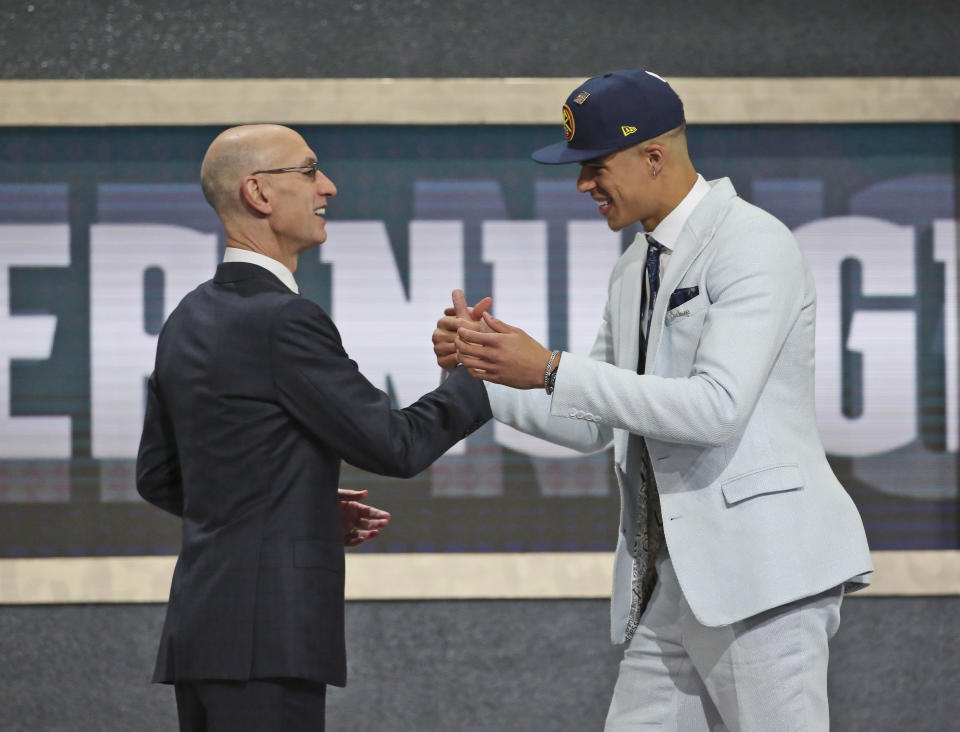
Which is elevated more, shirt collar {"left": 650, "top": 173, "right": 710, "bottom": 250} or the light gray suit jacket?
shirt collar {"left": 650, "top": 173, "right": 710, "bottom": 250}

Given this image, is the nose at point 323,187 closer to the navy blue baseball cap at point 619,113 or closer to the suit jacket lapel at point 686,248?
the navy blue baseball cap at point 619,113

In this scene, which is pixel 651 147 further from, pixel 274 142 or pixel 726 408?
pixel 274 142

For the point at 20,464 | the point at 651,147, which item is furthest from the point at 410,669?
the point at 651,147

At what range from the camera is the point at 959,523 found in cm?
389

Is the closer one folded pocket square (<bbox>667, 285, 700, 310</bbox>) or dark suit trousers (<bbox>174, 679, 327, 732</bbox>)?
dark suit trousers (<bbox>174, 679, 327, 732</bbox>)

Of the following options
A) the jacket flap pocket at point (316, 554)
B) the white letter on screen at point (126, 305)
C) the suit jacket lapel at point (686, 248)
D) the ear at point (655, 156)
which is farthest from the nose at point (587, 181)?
the white letter on screen at point (126, 305)

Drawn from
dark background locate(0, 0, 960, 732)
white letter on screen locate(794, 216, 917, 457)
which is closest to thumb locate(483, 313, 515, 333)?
dark background locate(0, 0, 960, 732)

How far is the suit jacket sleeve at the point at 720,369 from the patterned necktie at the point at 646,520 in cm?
21

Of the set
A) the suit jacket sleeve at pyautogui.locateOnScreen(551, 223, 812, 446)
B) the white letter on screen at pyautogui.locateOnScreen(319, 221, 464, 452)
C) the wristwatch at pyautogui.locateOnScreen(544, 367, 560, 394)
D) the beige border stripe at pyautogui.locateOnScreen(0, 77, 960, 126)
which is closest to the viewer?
the suit jacket sleeve at pyautogui.locateOnScreen(551, 223, 812, 446)

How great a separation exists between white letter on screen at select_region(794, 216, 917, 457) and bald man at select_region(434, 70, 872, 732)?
165 cm

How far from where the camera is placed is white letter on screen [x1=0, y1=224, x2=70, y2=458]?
3824 millimetres

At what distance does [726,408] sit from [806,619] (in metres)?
0.47

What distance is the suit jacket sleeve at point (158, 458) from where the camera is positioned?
224 cm

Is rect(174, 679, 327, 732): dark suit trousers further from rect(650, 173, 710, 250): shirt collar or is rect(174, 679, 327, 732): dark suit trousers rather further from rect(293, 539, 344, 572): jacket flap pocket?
rect(650, 173, 710, 250): shirt collar
